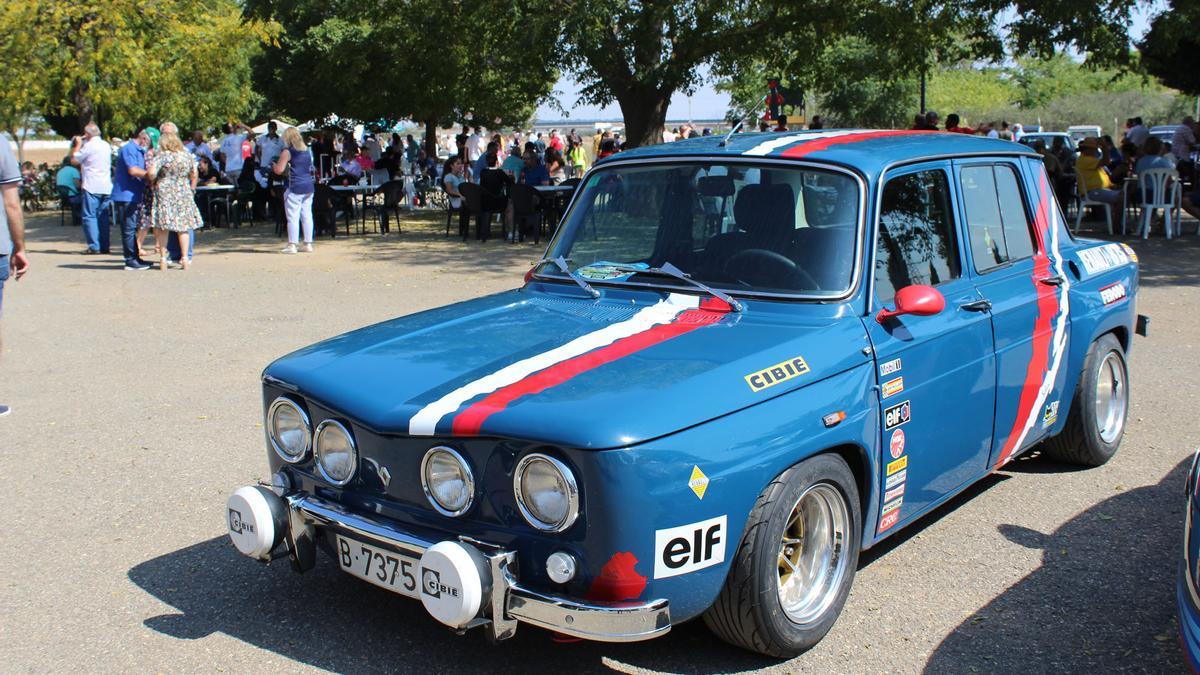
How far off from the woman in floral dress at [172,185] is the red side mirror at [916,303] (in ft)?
38.2

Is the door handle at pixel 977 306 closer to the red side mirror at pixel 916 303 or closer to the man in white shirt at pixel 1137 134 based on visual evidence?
the red side mirror at pixel 916 303

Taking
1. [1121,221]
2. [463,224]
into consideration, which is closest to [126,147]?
[463,224]

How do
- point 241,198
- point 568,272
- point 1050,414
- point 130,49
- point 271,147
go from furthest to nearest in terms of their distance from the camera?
point 241,198 → point 271,147 → point 130,49 → point 1050,414 → point 568,272

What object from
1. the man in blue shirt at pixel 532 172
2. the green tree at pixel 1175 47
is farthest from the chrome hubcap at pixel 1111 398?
the man in blue shirt at pixel 532 172

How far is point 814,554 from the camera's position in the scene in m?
4.03

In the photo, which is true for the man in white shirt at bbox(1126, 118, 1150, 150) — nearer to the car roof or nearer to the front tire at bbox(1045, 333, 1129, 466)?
the front tire at bbox(1045, 333, 1129, 466)

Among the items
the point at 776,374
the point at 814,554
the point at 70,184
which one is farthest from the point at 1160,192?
the point at 70,184

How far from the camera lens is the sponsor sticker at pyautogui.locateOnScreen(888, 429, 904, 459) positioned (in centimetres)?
418

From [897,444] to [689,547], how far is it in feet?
3.89

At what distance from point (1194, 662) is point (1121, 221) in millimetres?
15821

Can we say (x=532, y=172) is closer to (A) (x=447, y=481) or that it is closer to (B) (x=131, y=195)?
(B) (x=131, y=195)

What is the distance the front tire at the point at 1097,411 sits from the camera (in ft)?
18.8

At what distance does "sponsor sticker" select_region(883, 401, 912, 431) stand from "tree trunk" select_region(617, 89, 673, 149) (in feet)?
49.7

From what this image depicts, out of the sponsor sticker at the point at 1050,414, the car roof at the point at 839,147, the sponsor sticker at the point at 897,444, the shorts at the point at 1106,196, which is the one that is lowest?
the sponsor sticker at the point at 1050,414
